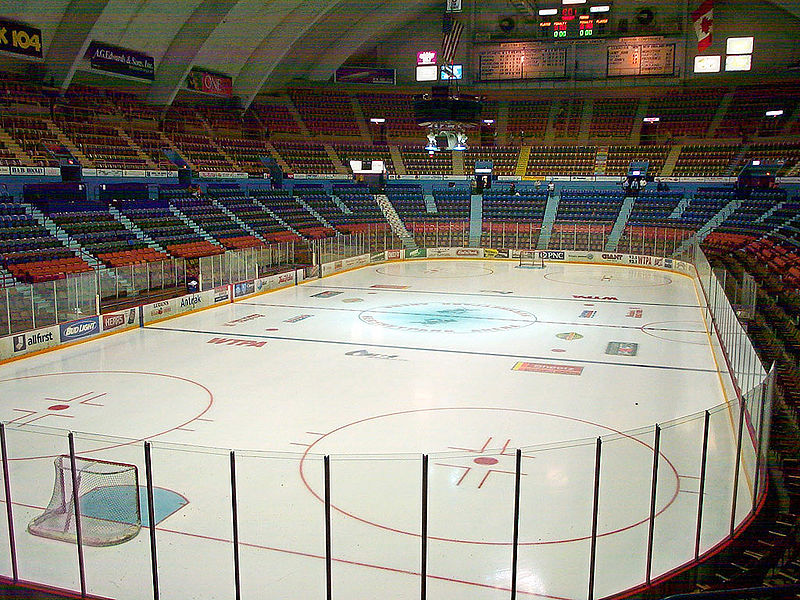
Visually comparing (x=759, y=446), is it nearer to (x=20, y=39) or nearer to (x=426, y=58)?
(x=20, y=39)

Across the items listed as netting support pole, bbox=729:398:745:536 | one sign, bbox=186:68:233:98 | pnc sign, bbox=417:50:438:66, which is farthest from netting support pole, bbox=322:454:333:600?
pnc sign, bbox=417:50:438:66

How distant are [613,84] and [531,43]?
5516mm

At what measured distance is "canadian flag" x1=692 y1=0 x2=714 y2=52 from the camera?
36844mm

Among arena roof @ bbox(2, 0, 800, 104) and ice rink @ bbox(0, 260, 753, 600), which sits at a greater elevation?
arena roof @ bbox(2, 0, 800, 104)

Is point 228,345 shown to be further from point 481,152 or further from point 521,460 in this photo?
point 481,152

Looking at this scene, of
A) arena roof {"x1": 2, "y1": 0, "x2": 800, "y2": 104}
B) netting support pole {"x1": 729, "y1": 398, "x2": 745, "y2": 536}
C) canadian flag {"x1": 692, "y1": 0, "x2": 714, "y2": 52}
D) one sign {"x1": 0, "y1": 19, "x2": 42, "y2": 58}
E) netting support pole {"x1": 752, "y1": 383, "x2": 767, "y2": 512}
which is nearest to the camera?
netting support pole {"x1": 729, "y1": 398, "x2": 745, "y2": 536}

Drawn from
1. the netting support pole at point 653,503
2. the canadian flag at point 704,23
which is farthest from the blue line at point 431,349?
Answer: the canadian flag at point 704,23

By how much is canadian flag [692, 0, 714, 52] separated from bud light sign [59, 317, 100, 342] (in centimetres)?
3423

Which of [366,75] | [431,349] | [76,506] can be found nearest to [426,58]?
[366,75]

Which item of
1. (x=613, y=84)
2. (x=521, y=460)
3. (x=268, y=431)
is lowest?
(x=268, y=431)

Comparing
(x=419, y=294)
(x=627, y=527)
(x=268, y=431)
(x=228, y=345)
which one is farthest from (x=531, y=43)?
(x=627, y=527)

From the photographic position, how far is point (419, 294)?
975 inches

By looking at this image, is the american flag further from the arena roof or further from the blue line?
the blue line

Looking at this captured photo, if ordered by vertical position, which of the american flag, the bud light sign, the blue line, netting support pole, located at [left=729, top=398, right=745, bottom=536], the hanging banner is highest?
the hanging banner
